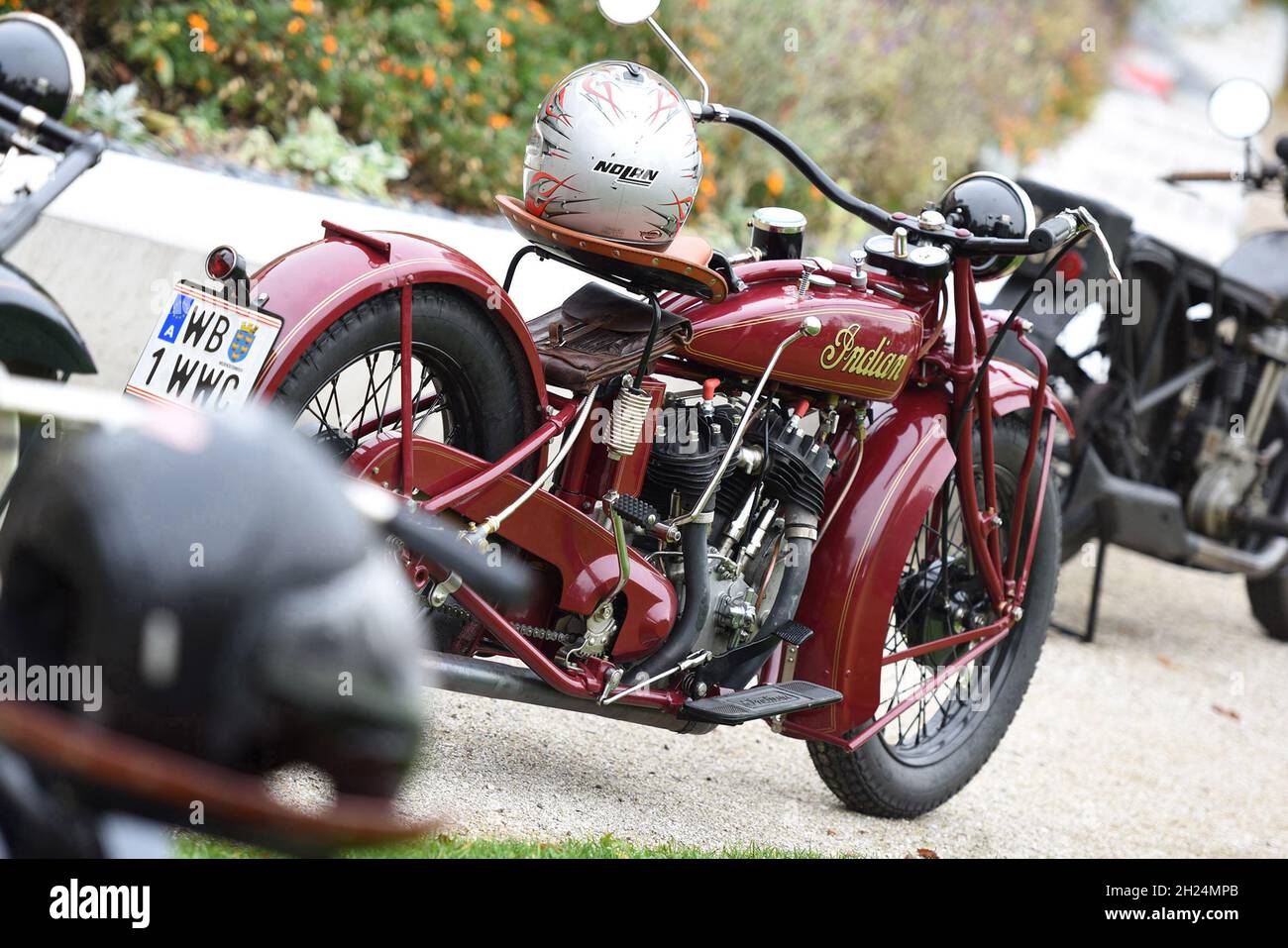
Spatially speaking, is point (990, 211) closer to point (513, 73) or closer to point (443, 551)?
point (443, 551)

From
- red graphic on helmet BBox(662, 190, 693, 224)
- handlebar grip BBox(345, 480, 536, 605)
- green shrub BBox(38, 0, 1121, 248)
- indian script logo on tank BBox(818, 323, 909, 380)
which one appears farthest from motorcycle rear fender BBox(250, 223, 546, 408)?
green shrub BBox(38, 0, 1121, 248)

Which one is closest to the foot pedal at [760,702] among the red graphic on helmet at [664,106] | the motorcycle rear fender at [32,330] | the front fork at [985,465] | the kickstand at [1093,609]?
the front fork at [985,465]

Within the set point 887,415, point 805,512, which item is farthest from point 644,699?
point 887,415

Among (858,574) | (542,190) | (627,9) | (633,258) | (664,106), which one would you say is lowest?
(858,574)

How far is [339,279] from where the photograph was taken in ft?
8.03

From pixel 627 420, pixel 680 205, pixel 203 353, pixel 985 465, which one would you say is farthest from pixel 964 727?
pixel 203 353

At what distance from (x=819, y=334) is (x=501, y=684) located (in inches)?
39.6

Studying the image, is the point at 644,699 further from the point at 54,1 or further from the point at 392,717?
the point at 54,1

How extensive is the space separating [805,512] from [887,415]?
1.43 feet

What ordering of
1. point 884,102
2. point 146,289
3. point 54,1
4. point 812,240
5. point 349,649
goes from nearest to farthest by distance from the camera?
1. point 349,649
2. point 146,289
3. point 54,1
4. point 812,240
5. point 884,102

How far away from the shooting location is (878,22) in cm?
944

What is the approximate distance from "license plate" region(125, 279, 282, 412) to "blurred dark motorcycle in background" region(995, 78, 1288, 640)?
3.41m

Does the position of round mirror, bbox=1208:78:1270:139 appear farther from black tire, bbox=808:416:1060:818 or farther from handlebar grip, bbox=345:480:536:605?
handlebar grip, bbox=345:480:536:605

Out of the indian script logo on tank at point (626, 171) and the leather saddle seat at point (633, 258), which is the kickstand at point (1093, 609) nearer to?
the leather saddle seat at point (633, 258)
